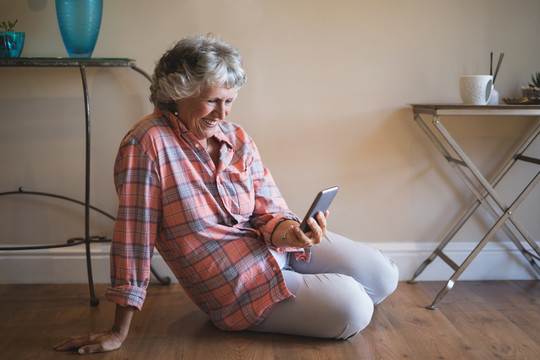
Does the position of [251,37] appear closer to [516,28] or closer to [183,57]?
[183,57]

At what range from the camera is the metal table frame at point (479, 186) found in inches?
90.8

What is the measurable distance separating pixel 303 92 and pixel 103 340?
1330 mm

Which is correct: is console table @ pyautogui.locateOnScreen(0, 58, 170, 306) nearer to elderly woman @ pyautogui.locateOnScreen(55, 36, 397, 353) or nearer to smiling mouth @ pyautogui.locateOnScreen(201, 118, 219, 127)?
elderly woman @ pyautogui.locateOnScreen(55, 36, 397, 353)

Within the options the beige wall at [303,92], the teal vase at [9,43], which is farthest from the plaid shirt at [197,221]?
the teal vase at [9,43]

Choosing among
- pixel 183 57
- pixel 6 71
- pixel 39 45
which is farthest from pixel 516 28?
pixel 6 71

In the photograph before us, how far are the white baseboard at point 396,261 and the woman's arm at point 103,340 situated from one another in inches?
28.5

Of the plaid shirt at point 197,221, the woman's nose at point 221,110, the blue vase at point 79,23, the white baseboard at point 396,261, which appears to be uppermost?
the blue vase at point 79,23

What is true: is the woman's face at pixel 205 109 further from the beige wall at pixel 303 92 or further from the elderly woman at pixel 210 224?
the beige wall at pixel 303 92

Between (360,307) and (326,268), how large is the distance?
0.26m

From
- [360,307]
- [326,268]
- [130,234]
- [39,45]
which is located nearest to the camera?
[130,234]

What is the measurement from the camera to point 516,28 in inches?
103

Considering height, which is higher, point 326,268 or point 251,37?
point 251,37

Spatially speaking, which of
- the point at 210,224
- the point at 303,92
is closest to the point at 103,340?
the point at 210,224

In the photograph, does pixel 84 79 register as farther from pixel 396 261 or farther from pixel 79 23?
pixel 396 261
